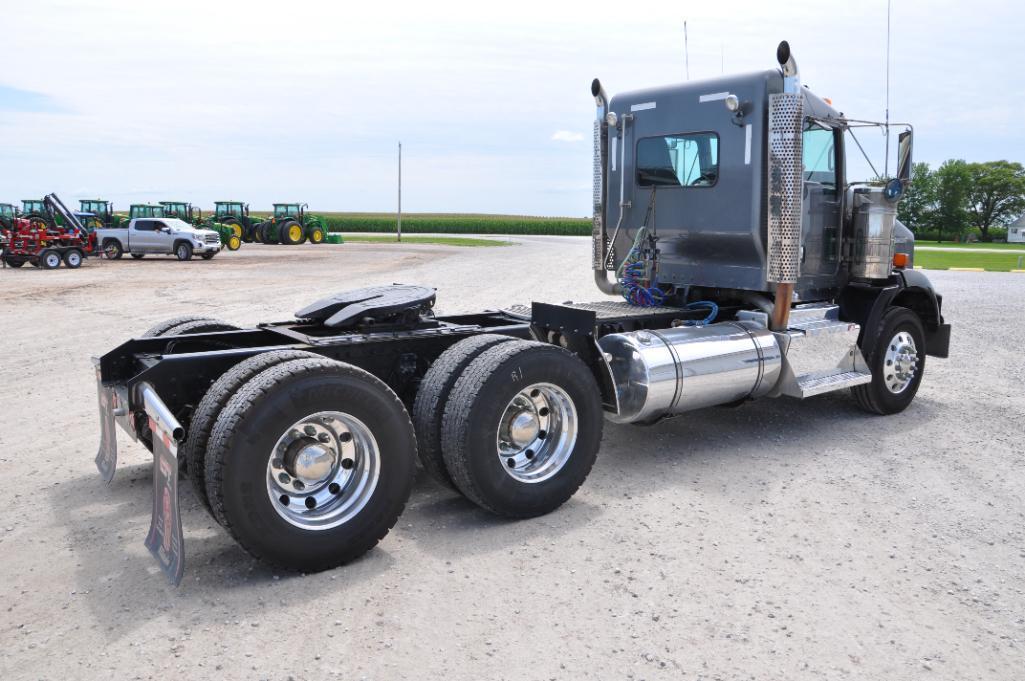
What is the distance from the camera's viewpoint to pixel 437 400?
16.0ft

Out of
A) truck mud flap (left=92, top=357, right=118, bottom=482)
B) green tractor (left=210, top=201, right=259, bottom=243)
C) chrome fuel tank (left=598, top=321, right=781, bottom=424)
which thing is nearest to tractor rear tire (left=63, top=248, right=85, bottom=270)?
green tractor (left=210, top=201, right=259, bottom=243)

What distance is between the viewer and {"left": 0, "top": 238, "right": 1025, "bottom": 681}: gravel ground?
11.3 ft

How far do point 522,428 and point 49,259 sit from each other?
27.0 metres

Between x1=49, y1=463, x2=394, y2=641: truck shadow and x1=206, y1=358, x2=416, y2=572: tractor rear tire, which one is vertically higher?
x1=206, y1=358, x2=416, y2=572: tractor rear tire

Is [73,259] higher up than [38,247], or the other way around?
[38,247]

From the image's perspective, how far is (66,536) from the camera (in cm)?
470

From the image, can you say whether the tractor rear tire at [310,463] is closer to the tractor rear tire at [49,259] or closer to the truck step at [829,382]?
the truck step at [829,382]

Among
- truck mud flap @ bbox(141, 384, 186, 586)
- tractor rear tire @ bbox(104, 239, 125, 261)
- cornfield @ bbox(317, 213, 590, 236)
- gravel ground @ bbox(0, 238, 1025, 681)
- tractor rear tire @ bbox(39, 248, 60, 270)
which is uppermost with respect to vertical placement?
cornfield @ bbox(317, 213, 590, 236)

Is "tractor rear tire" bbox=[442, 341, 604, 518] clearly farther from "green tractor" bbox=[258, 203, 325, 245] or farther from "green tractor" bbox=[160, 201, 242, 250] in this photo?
"green tractor" bbox=[258, 203, 325, 245]

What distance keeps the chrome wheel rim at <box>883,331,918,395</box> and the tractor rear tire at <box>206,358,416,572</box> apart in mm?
5040

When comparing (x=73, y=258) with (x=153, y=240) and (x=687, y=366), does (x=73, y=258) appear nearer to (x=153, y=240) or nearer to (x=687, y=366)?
(x=153, y=240)

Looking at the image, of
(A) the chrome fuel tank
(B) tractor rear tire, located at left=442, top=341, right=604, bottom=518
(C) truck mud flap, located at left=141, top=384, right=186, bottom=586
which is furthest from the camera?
(A) the chrome fuel tank

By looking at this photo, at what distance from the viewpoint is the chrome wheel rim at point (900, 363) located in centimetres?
765

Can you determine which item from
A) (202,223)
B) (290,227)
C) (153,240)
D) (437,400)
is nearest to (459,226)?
(290,227)
